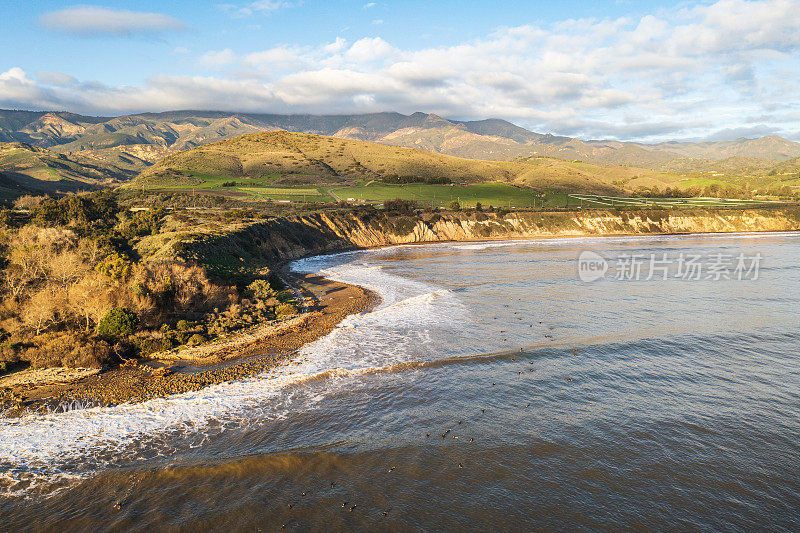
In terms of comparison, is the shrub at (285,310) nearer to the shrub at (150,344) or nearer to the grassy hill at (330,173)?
the shrub at (150,344)

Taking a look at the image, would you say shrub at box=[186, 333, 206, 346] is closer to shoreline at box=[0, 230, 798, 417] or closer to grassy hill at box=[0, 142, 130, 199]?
shoreline at box=[0, 230, 798, 417]

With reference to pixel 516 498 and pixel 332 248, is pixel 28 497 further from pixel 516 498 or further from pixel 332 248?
pixel 332 248

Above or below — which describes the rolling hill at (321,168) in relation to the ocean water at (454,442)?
above

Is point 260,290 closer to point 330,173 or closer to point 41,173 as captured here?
point 330,173

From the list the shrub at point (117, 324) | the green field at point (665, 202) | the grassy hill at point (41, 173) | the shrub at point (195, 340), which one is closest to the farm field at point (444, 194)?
the green field at point (665, 202)

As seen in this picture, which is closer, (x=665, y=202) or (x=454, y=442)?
(x=454, y=442)

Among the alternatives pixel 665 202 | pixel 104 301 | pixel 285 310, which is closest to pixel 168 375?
pixel 104 301

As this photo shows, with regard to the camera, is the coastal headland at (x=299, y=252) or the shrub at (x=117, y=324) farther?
the shrub at (x=117, y=324)

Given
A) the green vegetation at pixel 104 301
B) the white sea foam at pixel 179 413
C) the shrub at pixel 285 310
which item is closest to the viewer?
the white sea foam at pixel 179 413

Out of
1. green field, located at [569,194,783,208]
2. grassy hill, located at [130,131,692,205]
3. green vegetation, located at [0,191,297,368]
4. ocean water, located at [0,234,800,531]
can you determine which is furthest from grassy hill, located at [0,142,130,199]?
green field, located at [569,194,783,208]
